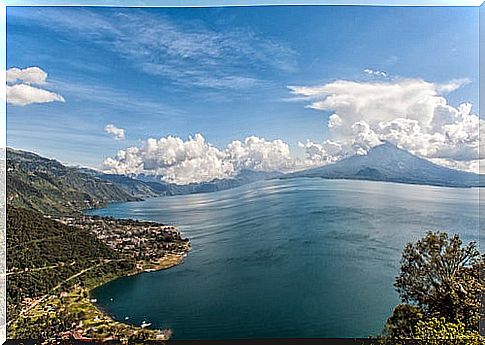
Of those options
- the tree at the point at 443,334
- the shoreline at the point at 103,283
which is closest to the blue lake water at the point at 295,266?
the shoreline at the point at 103,283

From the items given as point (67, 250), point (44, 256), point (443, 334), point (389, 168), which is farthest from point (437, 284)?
point (44, 256)

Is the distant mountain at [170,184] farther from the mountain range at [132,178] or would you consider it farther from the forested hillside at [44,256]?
the forested hillside at [44,256]

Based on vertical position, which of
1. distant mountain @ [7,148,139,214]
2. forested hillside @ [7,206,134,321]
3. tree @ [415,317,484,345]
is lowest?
tree @ [415,317,484,345]

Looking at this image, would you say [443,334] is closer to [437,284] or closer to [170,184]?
[437,284]

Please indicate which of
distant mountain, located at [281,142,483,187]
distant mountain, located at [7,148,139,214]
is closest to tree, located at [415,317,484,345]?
distant mountain, located at [281,142,483,187]

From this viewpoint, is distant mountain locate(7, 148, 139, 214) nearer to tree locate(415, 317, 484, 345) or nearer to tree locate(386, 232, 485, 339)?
tree locate(386, 232, 485, 339)

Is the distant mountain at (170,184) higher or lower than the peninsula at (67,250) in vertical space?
higher
